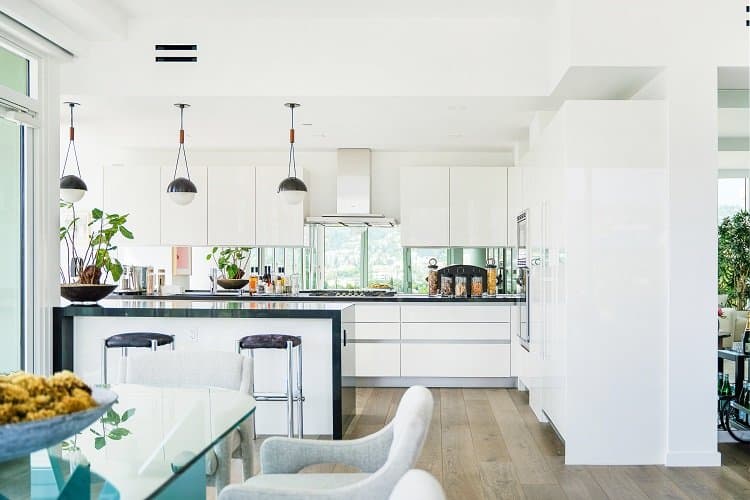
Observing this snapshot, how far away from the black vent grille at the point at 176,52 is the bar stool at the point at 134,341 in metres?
1.98

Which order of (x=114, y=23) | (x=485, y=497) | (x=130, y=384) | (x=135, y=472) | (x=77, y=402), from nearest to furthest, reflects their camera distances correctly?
1. (x=77, y=402)
2. (x=135, y=472)
3. (x=130, y=384)
4. (x=485, y=497)
5. (x=114, y=23)

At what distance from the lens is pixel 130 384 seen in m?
3.04

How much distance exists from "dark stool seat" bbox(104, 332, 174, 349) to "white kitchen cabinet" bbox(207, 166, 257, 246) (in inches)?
118

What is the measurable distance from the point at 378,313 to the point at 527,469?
2897 millimetres

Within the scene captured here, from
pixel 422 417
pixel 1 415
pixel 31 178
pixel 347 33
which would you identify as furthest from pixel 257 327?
pixel 1 415

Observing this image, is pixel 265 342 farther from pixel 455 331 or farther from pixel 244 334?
pixel 455 331

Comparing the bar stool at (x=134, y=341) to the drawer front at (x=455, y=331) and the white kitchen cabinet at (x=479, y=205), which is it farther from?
the white kitchen cabinet at (x=479, y=205)

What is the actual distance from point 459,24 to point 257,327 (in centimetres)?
262

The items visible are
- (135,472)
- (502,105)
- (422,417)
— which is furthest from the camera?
(502,105)

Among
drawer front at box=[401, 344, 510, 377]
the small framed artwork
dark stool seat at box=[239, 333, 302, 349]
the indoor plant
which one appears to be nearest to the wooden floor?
dark stool seat at box=[239, 333, 302, 349]

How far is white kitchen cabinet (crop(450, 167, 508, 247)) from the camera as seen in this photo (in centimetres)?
743

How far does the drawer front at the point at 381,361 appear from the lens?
6781mm

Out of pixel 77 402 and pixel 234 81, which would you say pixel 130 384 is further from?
pixel 234 81

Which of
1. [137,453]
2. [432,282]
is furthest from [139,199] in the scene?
[137,453]
